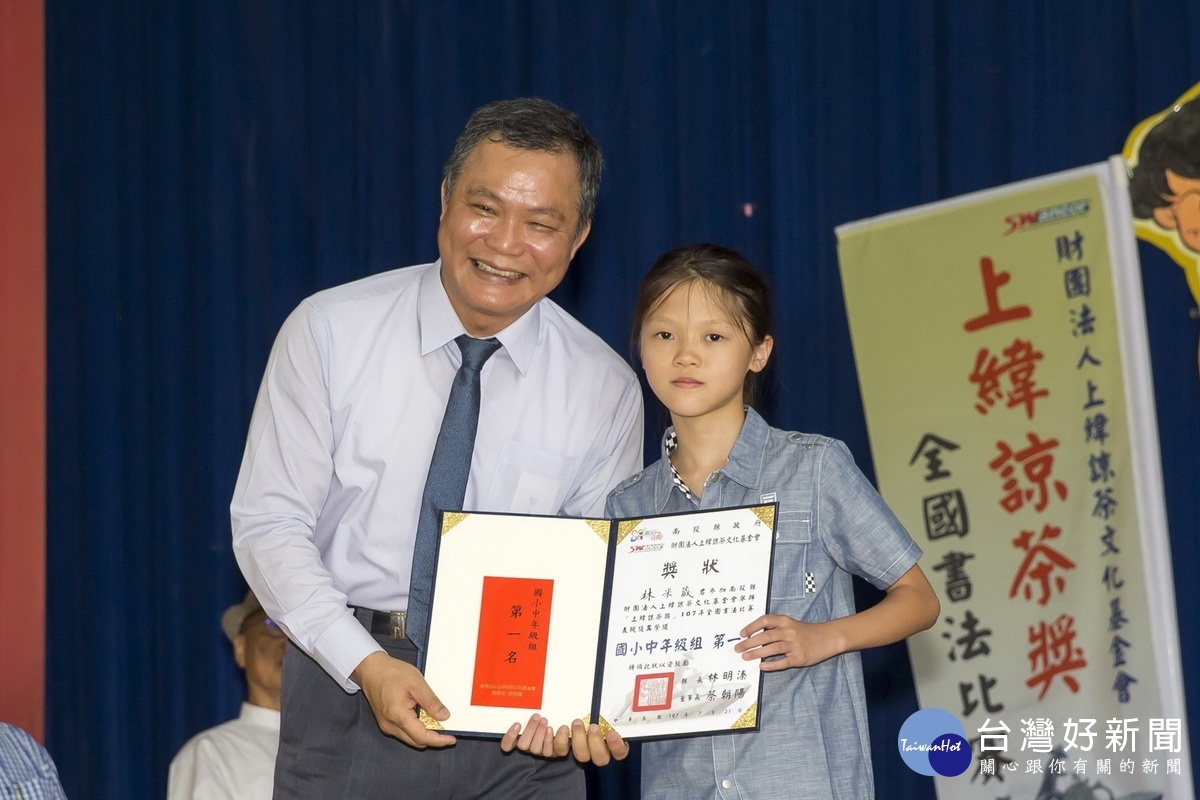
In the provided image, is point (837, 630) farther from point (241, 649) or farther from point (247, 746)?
point (241, 649)

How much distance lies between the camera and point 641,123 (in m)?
3.22

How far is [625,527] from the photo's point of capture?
72.5 inches

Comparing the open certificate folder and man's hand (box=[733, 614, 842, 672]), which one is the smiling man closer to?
the open certificate folder

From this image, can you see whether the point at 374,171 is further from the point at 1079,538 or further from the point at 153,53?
the point at 1079,538

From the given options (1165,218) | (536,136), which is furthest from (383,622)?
(1165,218)

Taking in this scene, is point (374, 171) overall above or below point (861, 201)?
above

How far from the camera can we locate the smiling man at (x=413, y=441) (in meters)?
1.96

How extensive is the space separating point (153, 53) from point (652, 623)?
9.39 ft

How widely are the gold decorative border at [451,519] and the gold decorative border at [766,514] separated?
43cm

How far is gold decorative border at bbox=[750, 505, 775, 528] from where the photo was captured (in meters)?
1.77

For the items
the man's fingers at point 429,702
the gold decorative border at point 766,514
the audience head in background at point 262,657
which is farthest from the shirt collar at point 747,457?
the audience head in background at point 262,657

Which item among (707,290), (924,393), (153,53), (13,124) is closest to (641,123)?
(924,393)

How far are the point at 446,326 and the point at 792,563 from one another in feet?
2.30

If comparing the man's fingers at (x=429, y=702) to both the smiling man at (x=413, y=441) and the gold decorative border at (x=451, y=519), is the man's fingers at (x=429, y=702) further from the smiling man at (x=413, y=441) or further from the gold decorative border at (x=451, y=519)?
the gold decorative border at (x=451, y=519)
